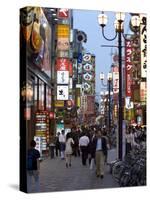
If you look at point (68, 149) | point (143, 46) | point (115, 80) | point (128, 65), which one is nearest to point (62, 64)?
point (115, 80)

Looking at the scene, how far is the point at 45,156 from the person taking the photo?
14.2m

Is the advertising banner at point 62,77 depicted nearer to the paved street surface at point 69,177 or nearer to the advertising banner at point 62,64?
the advertising banner at point 62,64

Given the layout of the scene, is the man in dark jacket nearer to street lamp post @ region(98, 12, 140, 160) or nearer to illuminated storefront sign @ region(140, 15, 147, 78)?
street lamp post @ region(98, 12, 140, 160)

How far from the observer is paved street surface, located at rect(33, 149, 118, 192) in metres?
14.1

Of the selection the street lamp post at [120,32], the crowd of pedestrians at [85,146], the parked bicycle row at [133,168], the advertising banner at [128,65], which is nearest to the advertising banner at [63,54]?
the street lamp post at [120,32]

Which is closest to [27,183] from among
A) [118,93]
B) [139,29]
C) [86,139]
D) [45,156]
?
[45,156]

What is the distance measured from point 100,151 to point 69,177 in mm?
969

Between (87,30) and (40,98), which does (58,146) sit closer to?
(40,98)

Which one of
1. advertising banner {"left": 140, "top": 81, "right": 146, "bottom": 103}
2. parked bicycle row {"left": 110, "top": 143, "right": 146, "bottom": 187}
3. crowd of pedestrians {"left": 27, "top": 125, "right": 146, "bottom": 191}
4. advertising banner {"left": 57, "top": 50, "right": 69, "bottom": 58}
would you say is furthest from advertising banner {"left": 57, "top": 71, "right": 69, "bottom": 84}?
parked bicycle row {"left": 110, "top": 143, "right": 146, "bottom": 187}

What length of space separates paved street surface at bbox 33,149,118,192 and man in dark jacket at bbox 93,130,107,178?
0.40 feet

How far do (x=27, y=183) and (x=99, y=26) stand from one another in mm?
3770

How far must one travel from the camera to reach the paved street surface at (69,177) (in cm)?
1409

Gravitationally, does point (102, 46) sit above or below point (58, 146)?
above

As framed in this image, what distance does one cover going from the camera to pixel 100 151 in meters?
14.9
